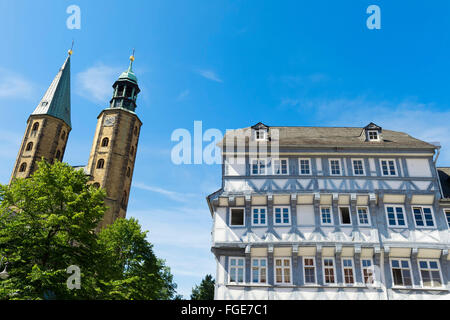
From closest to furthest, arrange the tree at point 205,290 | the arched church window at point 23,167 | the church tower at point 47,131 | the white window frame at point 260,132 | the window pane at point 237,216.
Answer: the window pane at point 237,216 → the white window frame at point 260,132 → the tree at point 205,290 → the arched church window at point 23,167 → the church tower at point 47,131

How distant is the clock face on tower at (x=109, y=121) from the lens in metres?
Answer: 57.9

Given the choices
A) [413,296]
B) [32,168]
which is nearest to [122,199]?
[32,168]

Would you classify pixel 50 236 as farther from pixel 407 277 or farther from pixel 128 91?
pixel 128 91

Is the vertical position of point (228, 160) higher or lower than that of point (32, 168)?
lower

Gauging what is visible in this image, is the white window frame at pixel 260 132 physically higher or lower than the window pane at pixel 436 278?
higher

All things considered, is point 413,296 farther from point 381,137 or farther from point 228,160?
point 228,160

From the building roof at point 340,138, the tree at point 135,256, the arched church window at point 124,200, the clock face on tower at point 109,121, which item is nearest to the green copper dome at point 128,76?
the clock face on tower at point 109,121

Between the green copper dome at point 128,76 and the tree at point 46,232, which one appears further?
the green copper dome at point 128,76

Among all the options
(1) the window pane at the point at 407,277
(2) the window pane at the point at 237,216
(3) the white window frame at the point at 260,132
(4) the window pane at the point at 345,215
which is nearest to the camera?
(1) the window pane at the point at 407,277

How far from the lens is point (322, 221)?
2219 centimetres

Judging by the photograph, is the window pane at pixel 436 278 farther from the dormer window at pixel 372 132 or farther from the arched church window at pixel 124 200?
the arched church window at pixel 124 200

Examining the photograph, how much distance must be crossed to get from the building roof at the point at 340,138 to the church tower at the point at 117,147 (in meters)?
32.4

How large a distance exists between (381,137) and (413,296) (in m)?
10.3

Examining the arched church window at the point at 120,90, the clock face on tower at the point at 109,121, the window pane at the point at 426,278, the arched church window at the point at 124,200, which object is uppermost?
the arched church window at the point at 120,90
